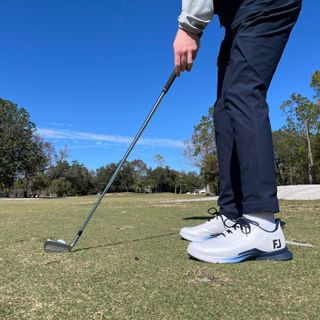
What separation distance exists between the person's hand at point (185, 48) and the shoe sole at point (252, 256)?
3.21ft

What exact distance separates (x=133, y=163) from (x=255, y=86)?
69019 mm

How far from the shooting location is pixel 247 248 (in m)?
1.74

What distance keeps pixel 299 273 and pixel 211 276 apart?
352 millimetres

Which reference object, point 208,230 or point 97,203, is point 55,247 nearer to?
point 97,203

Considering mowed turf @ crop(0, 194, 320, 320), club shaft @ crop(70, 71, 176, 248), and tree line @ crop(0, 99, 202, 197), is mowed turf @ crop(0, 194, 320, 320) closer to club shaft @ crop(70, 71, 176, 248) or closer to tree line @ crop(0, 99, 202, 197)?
club shaft @ crop(70, 71, 176, 248)

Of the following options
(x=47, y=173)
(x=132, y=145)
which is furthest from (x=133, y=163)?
(x=132, y=145)

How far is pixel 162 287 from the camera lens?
133 cm

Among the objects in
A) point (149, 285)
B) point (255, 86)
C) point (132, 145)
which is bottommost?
point (149, 285)

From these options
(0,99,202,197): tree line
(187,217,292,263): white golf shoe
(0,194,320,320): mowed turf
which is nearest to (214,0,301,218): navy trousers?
(187,217,292,263): white golf shoe

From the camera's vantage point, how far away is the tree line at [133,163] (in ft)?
120

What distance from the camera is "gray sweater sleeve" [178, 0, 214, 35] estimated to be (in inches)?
74.2

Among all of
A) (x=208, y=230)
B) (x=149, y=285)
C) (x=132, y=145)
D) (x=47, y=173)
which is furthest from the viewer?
(x=47, y=173)

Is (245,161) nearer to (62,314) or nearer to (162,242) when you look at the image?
(162,242)

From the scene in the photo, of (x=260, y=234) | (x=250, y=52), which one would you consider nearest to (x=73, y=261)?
(x=260, y=234)
